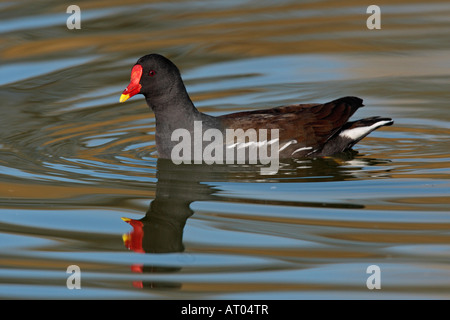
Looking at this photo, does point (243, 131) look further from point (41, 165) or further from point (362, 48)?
point (362, 48)

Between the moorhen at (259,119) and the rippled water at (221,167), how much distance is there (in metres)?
0.19

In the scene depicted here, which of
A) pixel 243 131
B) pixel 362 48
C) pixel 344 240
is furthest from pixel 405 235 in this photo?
pixel 362 48

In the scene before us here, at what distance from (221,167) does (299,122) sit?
3.02 feet

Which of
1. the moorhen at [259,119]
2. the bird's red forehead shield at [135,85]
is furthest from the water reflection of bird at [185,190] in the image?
the bird's red forehead shield at [135,85]

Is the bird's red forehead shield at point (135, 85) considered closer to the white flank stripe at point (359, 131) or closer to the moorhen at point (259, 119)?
the moorhen at point (259, 119)

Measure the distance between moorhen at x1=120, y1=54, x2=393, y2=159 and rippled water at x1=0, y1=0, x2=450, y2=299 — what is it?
19cm

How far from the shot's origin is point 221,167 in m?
8.17

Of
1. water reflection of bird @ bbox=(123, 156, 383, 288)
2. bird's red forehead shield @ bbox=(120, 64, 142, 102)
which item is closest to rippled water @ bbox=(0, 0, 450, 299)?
water reflection of bird @ bbox=(123, 156, 383, 288)

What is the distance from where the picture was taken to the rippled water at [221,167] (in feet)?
18.8

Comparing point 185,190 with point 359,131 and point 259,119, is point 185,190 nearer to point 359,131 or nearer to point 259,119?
point 259,119

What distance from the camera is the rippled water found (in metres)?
5.74

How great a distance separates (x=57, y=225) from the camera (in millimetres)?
6766

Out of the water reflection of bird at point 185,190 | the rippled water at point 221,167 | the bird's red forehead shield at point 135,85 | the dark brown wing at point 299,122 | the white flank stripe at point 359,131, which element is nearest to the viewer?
the rippled water at point 221,167

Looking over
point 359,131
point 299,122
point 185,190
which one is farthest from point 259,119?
point 185,190
